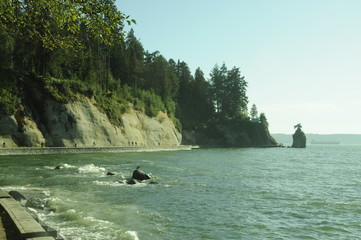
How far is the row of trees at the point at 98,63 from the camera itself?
40.9 feet

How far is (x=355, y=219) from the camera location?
1720 centimetres

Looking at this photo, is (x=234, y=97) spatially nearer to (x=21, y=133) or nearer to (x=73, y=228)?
(x=21, y=133)

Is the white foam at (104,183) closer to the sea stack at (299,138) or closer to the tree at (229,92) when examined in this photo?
the tree at (229,92)

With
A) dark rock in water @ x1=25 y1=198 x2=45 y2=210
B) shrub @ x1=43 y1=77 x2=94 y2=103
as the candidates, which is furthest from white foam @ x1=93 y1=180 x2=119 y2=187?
shrub @ x1=43 y1=77 x2=94 y2=103

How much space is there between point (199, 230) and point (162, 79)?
332 ft

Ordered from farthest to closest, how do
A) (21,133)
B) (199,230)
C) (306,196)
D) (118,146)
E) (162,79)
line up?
(162,79)
(118,146)
(21,133)
(306,196)
(199,230)

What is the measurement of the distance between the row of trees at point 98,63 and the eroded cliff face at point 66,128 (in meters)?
4.51

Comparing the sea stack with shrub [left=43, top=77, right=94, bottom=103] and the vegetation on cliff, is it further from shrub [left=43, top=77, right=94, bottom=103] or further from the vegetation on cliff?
shrub [left=43, top=77, right=94, bottom=103]

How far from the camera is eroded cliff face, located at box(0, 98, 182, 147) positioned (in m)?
53.1

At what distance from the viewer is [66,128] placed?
60.8 metres

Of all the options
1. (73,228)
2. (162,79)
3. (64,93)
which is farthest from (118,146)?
(73,228)

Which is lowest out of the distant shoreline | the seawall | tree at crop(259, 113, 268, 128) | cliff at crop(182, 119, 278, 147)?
the distant shoreline

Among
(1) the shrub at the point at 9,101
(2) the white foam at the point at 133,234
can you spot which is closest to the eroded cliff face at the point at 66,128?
(1) the shrub at the point at 9,101

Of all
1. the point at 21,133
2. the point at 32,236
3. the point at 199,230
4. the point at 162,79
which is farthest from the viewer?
the point at 162,79
